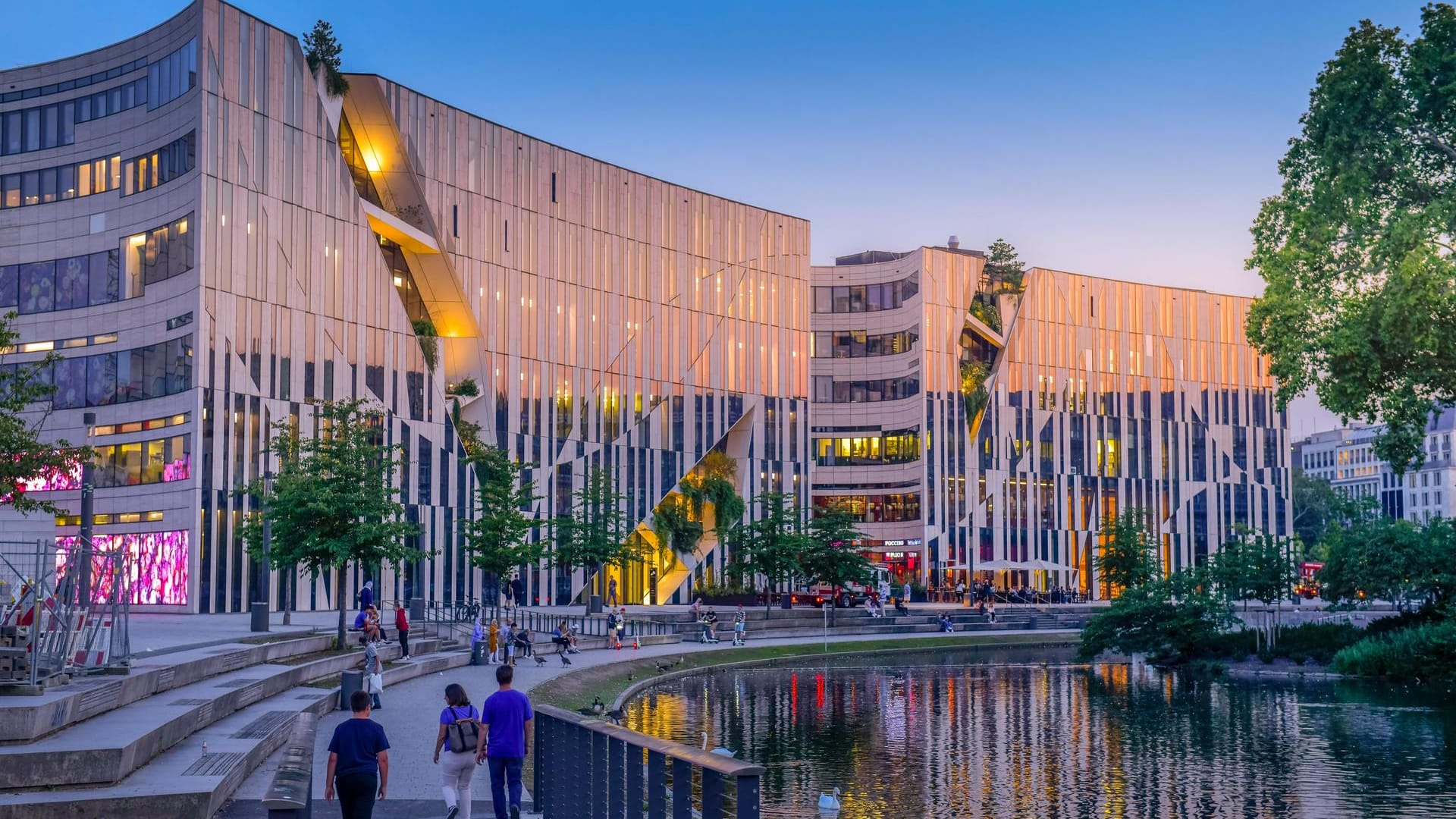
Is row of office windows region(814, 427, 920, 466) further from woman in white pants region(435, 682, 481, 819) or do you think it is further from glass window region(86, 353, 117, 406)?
woman in white pants region(435, 682, 481, 819)

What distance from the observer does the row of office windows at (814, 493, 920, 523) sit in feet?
328

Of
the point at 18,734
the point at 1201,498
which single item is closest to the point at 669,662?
the point at 18,734

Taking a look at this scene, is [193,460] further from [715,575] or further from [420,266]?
[715,575]

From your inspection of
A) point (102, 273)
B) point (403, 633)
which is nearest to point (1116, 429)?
point (102, 273)

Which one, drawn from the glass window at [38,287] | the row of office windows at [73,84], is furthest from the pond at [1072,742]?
the row of office windows at [73,84]

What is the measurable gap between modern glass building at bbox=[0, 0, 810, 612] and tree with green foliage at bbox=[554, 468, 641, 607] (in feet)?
7.39

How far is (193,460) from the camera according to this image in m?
55.9

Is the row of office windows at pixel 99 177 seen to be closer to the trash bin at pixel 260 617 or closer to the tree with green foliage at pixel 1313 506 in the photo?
the trash bin at pixel 260 617

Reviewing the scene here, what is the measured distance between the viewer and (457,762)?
49.4 feet

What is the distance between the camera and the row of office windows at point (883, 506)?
328ft

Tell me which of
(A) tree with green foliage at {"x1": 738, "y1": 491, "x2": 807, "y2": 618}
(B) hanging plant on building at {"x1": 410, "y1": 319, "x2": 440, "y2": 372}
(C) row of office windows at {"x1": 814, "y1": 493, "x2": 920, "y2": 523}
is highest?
(B) hanging plant on building at {"x1": 410, "y1": 319, "x2": 440, "y2": 372}

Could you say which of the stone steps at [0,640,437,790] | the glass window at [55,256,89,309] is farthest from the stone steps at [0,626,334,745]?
the glass window at [55,256,89,309]

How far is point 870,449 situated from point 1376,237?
6549 cm

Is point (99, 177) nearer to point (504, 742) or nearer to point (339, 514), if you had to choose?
point (339, 514)
